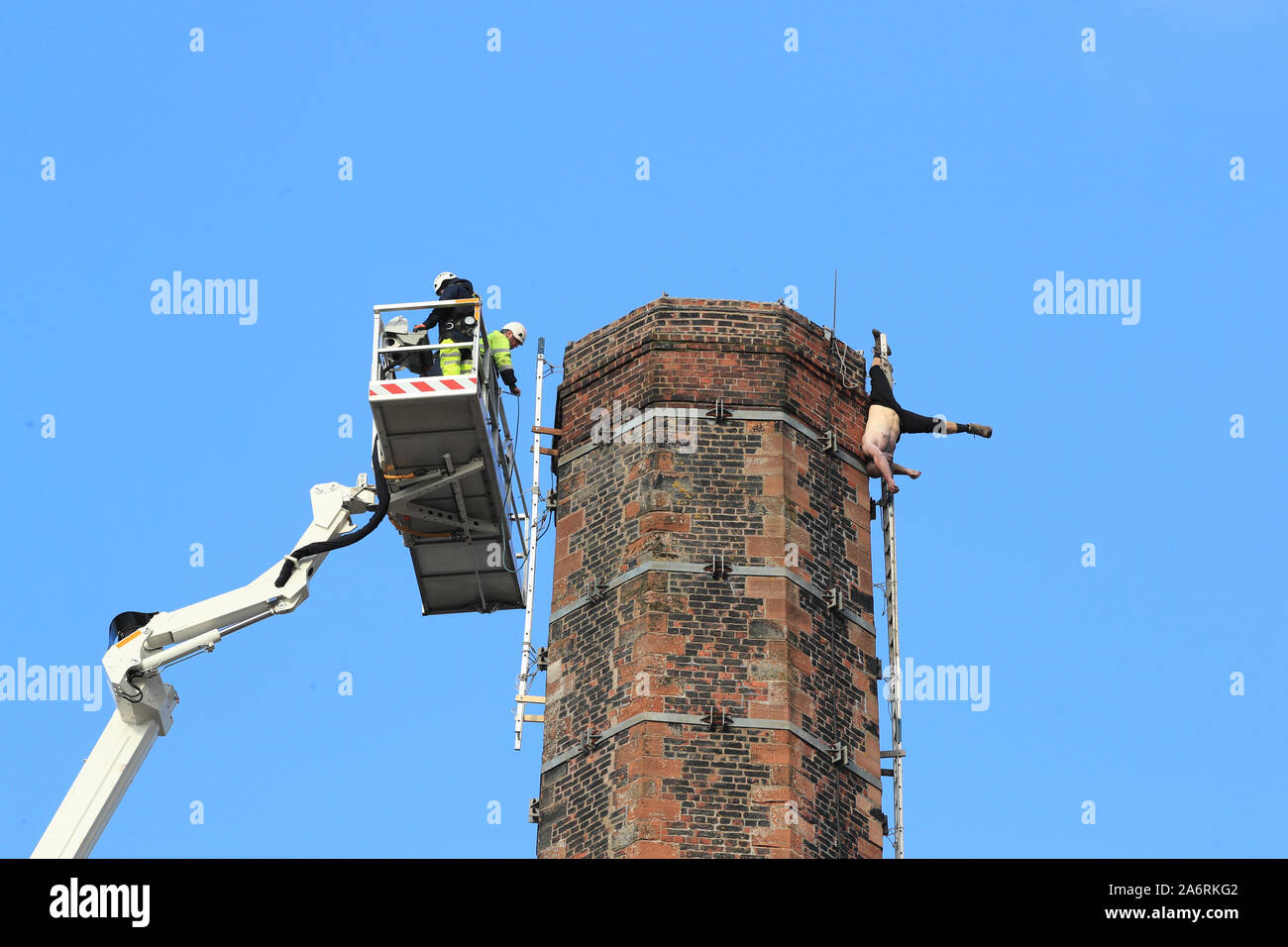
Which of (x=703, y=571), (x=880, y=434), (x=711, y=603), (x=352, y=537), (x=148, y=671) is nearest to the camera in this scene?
(x=148, y=671)

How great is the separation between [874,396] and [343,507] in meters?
8.22

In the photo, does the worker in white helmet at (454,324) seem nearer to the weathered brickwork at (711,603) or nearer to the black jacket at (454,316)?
the black jacket at (454,316)

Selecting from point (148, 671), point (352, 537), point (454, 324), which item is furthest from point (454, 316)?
point (148, 671)

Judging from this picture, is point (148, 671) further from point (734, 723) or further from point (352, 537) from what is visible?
point (734, 723)

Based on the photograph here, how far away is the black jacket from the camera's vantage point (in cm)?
2836

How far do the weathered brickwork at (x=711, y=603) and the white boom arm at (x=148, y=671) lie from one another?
395cm

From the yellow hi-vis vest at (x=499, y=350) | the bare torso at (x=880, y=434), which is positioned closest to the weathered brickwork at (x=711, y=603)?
the bare torso at (x=880, y=434)

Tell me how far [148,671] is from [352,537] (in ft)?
10.1

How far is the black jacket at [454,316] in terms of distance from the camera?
28359 millimetres

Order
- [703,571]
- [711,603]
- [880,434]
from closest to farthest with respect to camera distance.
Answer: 1. [711,603]
2. [703,571]
3. [880,434]

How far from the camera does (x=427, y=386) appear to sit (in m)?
27.2

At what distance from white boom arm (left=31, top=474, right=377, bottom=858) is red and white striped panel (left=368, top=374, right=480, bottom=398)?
1888 mm
